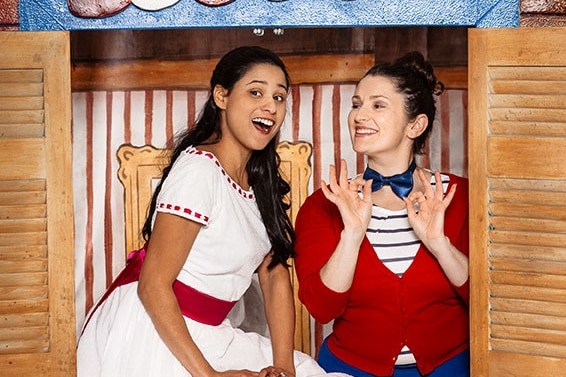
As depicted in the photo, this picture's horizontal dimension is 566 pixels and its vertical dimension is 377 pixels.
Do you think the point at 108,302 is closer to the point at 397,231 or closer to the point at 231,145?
the point at 231,145

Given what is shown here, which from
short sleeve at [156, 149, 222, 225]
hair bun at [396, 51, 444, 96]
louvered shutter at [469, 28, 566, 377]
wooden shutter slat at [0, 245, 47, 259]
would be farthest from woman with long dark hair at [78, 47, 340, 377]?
louvered shutter at [469, 28, 566, 377]

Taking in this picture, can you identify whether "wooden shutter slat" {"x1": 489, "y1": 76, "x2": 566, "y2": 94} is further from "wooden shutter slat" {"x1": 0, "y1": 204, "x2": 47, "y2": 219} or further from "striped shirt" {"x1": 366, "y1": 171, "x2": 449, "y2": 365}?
"wooden shutter slat" {"x1": 0, "y1": 204, "x2": 47, "y2": 219}

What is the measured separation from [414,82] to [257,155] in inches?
25.6

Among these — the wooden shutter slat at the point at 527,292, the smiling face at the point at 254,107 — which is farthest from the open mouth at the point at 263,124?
the wooden shutter slat at the point at 527,292

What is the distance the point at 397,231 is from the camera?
385cm

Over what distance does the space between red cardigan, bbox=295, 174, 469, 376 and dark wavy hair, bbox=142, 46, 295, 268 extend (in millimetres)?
105

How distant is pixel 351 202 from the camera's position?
12.0ft

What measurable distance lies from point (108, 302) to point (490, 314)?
1.38 m

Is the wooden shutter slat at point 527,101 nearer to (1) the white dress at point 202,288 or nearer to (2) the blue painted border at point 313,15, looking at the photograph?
(2) the blue painted border at point 313,15

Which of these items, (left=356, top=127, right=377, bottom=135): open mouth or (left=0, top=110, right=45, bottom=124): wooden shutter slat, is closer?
(left=0, top=110, right=45, bottom=124): wooden shutter slat

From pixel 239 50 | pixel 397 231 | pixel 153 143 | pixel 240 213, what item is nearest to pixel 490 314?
pixel 397 231

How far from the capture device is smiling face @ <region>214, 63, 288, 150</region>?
3.71 meters

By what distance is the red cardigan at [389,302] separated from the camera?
3.79m

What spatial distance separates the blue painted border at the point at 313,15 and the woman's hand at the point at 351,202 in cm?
55
